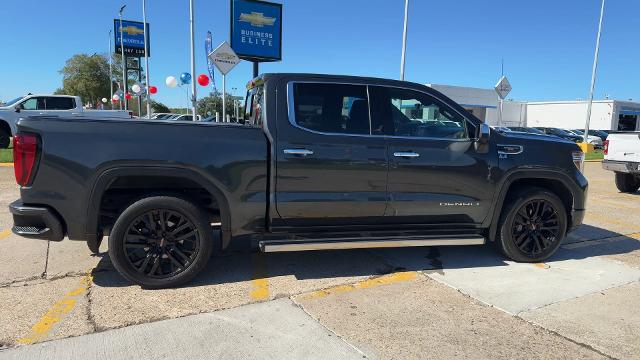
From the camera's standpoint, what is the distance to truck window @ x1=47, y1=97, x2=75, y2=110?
730 inches

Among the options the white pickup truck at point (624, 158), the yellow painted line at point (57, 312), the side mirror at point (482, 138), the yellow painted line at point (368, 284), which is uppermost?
the side mirror at point (482, 138)

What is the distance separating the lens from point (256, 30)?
14.5 meters

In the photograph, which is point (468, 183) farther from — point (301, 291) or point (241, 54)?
point (241, 54)

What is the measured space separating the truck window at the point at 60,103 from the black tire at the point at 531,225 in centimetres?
1881

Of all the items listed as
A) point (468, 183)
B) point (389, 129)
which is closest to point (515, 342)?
point (468, 183)

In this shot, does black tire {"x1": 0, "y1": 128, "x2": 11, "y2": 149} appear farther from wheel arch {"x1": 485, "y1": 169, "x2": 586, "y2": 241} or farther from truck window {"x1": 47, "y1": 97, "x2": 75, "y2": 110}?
wheel arch {"x1": 485, "y1": 169, "x2": 586, "y2": 241}

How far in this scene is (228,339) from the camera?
3.12 metres

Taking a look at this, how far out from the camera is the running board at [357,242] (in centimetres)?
401

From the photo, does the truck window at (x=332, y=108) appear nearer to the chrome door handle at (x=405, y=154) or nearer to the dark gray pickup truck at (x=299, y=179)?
the dark gray pickup truck at (x=299, y=179)

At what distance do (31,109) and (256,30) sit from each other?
1021 centimetres

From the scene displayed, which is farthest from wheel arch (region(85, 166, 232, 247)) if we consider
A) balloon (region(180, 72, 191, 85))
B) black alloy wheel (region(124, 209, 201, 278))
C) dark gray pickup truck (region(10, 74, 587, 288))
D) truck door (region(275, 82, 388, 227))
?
balloon (region(180, 72, 191, 85))

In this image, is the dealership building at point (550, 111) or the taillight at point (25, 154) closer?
the taillight at point (25, 154)

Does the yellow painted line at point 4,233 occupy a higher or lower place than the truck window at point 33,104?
lower

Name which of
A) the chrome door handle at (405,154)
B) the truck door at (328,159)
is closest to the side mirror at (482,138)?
the chrome door handle at (405,154)
